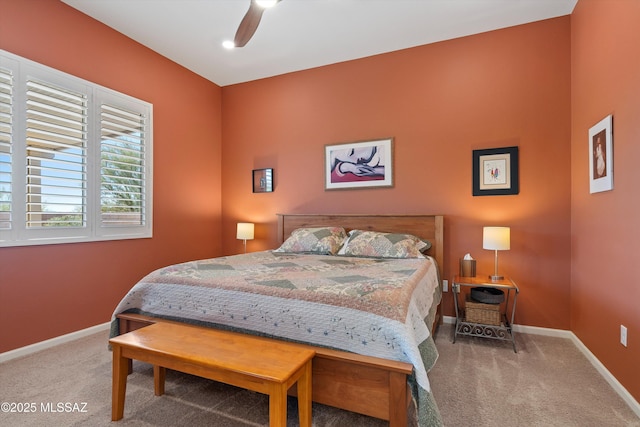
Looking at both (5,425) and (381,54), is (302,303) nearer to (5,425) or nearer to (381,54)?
(5,425)

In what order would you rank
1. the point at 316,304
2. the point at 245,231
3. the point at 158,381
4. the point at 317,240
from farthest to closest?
the point at 245,231 → the point at 317,240 → the point at 158,381 → the point at 316,304

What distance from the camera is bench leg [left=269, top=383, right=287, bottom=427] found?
1.34 meters

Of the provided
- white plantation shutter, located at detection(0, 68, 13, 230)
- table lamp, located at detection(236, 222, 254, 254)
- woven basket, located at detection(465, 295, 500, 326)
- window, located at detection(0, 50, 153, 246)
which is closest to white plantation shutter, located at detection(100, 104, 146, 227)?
window, located at detection(0, 50, 153, 246)

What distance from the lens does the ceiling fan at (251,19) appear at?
192 centimetres

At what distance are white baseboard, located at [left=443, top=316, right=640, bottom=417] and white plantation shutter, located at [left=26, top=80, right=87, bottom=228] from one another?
379 cm

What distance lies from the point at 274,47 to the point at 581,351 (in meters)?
4.16

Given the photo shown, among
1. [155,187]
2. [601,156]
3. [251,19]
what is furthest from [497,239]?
[155,187]

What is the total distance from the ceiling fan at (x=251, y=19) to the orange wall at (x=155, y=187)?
1711 mm

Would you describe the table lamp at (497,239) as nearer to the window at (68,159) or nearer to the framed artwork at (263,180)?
the framed artwork at (263,180)

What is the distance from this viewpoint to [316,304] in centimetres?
171

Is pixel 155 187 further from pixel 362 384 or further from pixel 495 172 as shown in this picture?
pixel 495 172

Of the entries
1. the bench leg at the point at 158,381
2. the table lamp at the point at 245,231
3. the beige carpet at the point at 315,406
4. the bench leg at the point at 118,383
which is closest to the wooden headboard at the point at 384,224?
the table lamp at the point at 245,231

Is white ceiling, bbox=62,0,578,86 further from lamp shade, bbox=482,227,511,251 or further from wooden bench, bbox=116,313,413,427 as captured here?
wooden bench, bbox=116,313,413,427

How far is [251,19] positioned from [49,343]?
3099mm
